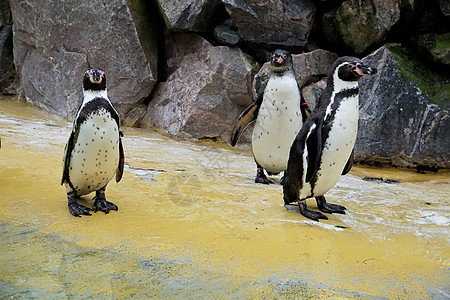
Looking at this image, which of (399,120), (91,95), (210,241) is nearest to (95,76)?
(91,95)

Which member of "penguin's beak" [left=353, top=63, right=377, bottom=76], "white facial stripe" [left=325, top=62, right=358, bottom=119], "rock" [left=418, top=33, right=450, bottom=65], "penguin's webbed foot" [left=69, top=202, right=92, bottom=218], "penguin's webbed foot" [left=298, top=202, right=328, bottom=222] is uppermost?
"rock" [left=418, top=33, right=450, bottom=65]

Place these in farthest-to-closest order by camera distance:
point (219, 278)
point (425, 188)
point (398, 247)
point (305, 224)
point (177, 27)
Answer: point (177, 27), point (425, 188), point (305, 224), point (398, 247), point (219, 278)

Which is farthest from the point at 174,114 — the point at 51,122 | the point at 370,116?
the point at 370,116

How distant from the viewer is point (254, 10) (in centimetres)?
610

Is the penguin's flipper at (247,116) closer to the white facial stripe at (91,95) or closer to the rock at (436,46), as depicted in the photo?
the white facial stripe at (91,95)

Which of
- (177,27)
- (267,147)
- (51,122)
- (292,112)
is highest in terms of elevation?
(177,27)

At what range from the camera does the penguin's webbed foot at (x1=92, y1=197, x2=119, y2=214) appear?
290 cm

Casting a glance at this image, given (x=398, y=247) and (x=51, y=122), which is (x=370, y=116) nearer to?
(x=398, y=247)

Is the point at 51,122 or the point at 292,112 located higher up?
the point at 292,112

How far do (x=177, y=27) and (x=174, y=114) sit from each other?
1.16 meters

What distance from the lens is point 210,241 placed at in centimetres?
246

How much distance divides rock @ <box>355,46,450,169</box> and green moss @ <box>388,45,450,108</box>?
0.02 m

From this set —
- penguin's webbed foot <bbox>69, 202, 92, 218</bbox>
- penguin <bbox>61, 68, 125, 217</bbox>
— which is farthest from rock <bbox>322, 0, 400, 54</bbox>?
penguin's webbed foot <bbox>69, 202, 92, 218</bbox>

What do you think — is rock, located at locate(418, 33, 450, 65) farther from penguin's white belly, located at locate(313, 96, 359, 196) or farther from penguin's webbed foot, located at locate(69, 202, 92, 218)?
penguin's webbed foot, located at locate(69, 202, 92, 218)
